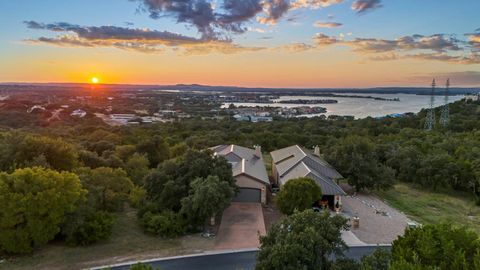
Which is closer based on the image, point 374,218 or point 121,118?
point 374,218

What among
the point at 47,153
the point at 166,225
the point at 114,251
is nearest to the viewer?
the point at 114,251

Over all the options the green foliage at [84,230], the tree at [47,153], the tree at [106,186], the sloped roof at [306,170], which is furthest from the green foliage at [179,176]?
the tree at [47,153]

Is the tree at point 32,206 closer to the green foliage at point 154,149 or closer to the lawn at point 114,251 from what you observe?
the lawn at point 114,251

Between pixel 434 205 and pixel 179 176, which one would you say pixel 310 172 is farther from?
pixel 434 205

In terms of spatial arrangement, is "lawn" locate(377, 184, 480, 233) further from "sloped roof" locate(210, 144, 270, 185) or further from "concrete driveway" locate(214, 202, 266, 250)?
"concrete driveway" locate(214, 202, 266, 250)

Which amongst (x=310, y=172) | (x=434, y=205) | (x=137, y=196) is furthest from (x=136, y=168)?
(x=434, y=205)

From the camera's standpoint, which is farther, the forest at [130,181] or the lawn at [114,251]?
the forest at [130,181]

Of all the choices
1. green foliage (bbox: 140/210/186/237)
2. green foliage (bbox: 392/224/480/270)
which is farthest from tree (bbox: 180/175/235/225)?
green foliage (bbox: 392/224/480/270)
